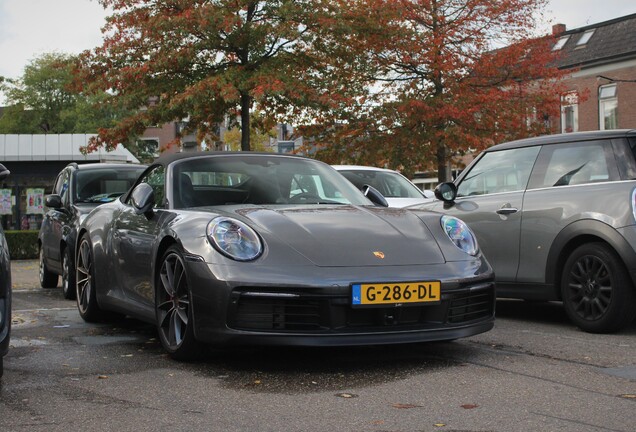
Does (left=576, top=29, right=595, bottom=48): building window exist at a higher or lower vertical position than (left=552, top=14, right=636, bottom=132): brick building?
higher

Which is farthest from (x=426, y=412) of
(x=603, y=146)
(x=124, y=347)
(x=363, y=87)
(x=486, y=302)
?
(x=363, y=87)

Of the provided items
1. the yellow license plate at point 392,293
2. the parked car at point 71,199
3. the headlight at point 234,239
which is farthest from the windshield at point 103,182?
the yellow license plate at point 392,293

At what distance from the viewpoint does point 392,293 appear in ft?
15.3

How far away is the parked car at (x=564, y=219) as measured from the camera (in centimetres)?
615

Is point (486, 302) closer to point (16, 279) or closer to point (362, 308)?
point (362, 308)

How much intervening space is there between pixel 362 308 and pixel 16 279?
1016cm

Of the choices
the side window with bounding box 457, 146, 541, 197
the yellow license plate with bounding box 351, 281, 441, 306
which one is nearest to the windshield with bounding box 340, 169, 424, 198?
the side window with bounding box 457, 146, 541, 197

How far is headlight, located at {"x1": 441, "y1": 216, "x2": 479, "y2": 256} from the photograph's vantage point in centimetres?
529

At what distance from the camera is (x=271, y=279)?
462 centimetres

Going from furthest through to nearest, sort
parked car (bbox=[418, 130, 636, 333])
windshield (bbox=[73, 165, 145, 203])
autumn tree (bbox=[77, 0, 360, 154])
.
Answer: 1. autumn tree (bbox=[77, 0, 360, 154])
2. windshield (bbox=[73, 165, 145, 203])
3. parked car (bbox=[418, 130, 636, 333])

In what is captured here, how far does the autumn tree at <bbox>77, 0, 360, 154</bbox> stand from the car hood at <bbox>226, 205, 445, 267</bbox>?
14122 millimetres

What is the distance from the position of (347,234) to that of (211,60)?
16746 millimetres

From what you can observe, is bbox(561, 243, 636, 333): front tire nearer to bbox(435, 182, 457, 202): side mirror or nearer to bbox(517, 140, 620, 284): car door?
bbox(517, 140, 620, 284): car door

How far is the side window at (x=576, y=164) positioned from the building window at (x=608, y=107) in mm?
31827
